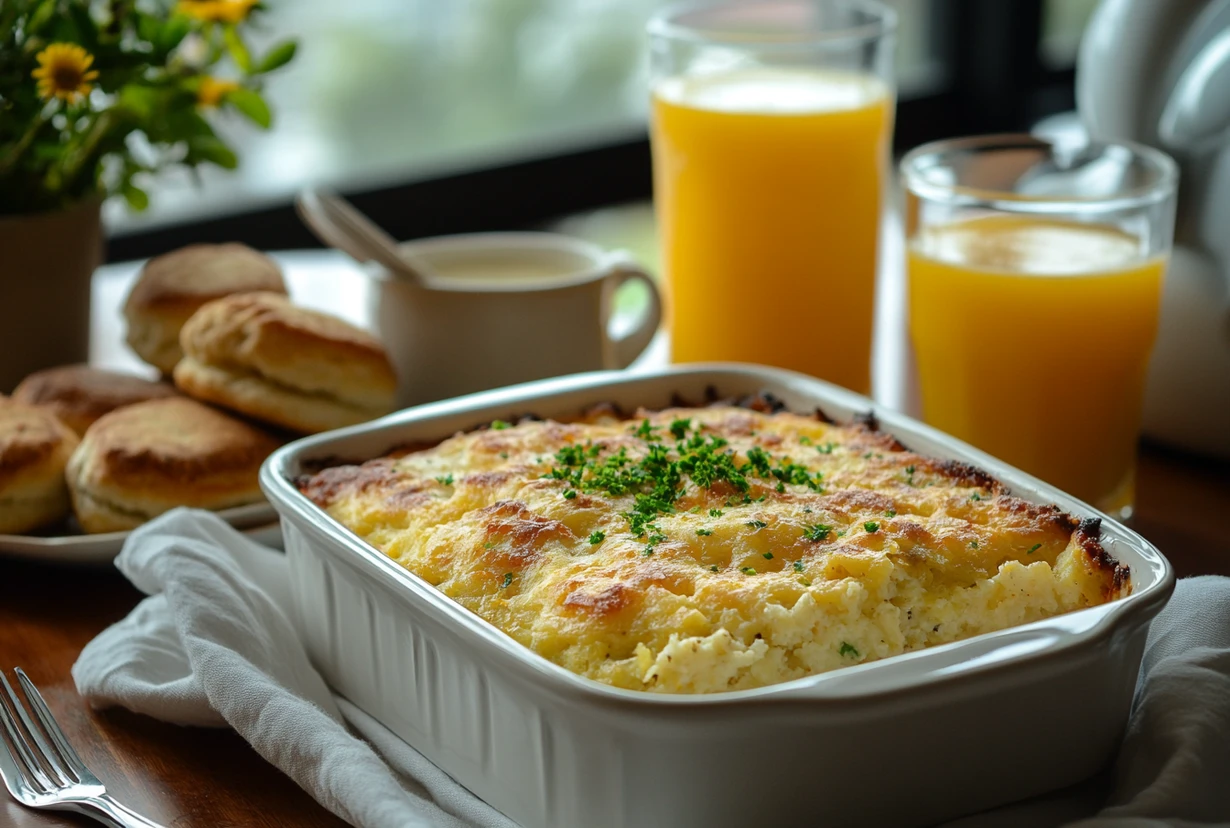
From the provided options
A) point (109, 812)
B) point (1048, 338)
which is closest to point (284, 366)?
point (109, 812)

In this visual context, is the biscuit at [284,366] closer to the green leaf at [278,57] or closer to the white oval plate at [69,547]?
the white oval plate at [69,547]

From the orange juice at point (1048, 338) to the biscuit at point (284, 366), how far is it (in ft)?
2.29

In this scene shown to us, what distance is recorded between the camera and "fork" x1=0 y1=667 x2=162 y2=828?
1167mm

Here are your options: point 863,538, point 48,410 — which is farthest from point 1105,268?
point 48,410

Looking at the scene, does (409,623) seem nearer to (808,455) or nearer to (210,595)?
(210,595)

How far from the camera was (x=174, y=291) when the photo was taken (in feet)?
6.28

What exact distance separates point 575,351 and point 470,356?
0.14 m

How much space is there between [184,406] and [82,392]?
155mm

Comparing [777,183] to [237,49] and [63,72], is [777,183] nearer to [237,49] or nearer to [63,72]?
[237,49]

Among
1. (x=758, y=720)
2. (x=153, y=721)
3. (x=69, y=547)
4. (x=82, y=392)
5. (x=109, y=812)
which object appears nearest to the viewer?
(x=758, y=720)

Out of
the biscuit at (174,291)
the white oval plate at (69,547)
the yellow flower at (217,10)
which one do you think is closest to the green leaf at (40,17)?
the yellow flower at (217,10)

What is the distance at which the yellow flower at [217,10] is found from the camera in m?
1.90

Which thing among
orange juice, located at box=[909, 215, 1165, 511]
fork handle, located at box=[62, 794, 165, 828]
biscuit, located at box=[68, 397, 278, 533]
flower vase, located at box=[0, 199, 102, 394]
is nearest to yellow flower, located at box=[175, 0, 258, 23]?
flower vase, located at box=[0, 199, 102, 394]

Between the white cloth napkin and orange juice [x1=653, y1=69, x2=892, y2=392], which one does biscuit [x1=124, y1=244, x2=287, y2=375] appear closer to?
the white cloth napkin
